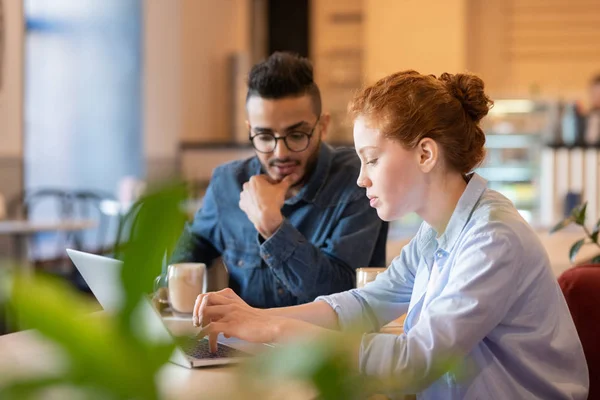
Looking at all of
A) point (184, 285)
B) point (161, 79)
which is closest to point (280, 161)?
point (184, 285)

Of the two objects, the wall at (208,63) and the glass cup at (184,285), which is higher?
the wall at (208,63)

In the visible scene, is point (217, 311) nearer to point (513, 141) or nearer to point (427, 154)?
point (427, 154)

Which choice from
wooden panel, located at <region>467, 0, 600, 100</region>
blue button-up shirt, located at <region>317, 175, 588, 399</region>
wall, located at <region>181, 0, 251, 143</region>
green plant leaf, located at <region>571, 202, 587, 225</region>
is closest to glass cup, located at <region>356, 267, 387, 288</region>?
blue button-up shirt, located at <region>317, 175, 588, 399</region>

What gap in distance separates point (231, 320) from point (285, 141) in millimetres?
799

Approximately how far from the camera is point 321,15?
8.60 metres

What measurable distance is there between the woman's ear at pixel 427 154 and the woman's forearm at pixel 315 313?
0.35 m

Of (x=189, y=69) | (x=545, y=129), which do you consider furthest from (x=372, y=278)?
(x=189, y=69)

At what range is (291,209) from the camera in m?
2.09

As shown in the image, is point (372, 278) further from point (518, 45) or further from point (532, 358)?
point (518, 45)

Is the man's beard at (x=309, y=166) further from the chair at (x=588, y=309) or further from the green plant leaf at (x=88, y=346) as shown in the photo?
the green plant leaf at (x=88, y=346)

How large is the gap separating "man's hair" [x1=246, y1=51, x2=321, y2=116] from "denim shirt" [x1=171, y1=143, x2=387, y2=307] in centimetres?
16

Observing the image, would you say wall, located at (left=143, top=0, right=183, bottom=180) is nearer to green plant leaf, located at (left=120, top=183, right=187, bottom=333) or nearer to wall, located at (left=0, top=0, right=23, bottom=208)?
wall, located at (left=0, top=0, right=23, bottom=208)

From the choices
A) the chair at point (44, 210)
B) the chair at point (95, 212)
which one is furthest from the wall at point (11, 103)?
the chair at point (95, 212)

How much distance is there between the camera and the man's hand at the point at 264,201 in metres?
1.89
